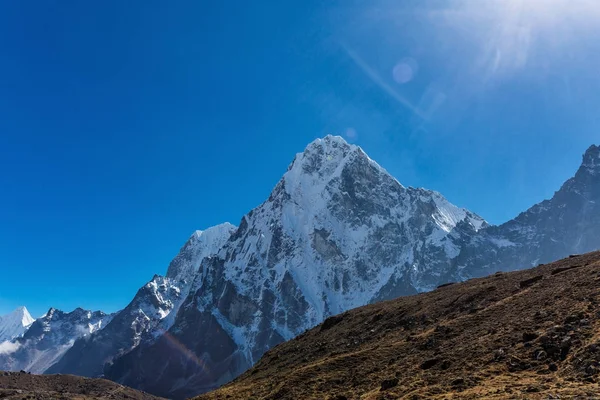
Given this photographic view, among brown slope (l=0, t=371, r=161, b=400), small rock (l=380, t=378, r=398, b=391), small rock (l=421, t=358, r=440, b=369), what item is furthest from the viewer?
A: brown slope (l=0, t=371, r=161, b=400)

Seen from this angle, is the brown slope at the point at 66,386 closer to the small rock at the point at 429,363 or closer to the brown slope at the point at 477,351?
the brown slope at the point at 477,351

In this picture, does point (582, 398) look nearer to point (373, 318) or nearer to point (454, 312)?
point (454, 312)

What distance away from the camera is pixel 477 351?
29.9 meters

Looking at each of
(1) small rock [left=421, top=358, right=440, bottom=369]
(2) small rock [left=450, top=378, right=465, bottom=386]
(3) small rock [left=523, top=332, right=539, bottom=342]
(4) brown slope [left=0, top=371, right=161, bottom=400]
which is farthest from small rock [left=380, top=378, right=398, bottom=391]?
(4) brown slope [left=0, top=371, right=161, bottom=400]

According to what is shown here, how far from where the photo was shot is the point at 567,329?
27.0 m

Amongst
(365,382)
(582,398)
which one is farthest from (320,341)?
(582,398)

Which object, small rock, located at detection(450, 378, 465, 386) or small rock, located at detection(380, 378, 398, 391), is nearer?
small rock, located at detection(450, 378, 465, 386)

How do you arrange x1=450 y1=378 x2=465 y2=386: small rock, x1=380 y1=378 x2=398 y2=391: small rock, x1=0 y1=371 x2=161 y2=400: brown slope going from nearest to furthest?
1. x1=450 y1=378 x2=465 y2=386: small rock
2. x1=380 y1=378 x2=398 y2=391: small rock
3. x1=0 y1=371 x2=161 y2=400: brown slope

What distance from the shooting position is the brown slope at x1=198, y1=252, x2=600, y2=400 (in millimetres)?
23219

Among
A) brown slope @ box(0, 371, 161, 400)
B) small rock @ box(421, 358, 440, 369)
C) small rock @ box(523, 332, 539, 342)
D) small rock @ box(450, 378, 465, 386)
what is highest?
brown slope @ box(0, 371, 161, 400)

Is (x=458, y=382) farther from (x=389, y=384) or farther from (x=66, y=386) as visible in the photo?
(x=66, y=386)

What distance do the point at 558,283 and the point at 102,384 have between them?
204 meters

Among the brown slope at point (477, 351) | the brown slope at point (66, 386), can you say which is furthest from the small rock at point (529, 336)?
the brown slope at point (66, 386)

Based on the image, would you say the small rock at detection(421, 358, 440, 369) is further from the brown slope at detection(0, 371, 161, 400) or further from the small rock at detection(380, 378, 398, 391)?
the brown slope at detection(0, 371, 161, 400)
